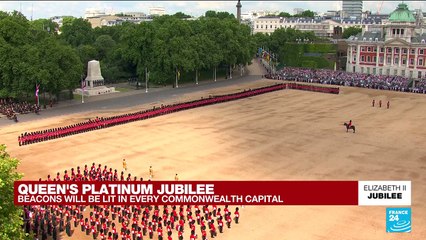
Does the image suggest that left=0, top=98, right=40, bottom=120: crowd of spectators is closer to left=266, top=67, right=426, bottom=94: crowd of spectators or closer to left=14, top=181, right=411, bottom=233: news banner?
left=14, top=181, right=411, bottom=233: news banner

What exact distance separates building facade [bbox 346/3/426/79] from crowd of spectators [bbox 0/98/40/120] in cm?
7121

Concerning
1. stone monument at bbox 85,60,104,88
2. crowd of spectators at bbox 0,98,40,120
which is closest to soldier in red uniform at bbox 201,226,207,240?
crowd of spectators at bbox 0,98,40,120

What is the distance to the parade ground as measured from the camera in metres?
28.1

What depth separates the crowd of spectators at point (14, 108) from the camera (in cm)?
5631

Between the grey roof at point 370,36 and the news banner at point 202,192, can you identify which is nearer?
the news banner at point 202,192

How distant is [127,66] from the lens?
303 ft

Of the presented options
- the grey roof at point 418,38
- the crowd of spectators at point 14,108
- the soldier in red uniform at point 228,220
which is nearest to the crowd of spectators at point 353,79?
the grey roof at point 418,38

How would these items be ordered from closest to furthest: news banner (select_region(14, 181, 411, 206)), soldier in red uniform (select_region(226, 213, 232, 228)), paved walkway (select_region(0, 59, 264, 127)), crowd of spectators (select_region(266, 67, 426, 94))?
news banner (select_region(14, 181, 411, 206))
soldier in red uniform (select_region(226, 213, 232, 228))
paved walkway (select_region(0, 59, 264, 127))
crowd of spectators (select_region(266, 67, 426, 94))

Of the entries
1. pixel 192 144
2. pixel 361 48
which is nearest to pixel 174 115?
pixel 192 144

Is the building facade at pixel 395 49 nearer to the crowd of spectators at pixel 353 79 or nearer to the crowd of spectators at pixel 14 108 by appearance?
the crowd of spectators at pixel 353 79

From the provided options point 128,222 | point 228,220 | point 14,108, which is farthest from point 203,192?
point 14,108

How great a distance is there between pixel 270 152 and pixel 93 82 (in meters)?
43.8

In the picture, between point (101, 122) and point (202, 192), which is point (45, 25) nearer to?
point (101, 122)

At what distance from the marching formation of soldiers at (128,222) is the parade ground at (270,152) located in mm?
929
